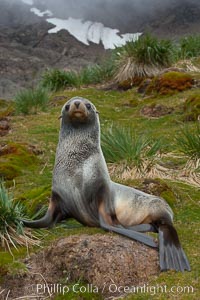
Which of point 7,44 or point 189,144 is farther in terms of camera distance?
point 7,44

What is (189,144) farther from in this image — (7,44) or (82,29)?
(82,29)

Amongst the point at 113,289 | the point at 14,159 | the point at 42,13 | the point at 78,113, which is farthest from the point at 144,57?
the point at 42,13

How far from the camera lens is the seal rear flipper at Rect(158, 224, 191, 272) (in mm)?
4926

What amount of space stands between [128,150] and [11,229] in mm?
3477

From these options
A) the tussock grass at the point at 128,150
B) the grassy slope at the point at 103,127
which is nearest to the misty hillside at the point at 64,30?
the grassy slope at the point at 103,127

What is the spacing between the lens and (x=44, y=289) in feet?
15.9

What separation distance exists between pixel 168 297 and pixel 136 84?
1184cm

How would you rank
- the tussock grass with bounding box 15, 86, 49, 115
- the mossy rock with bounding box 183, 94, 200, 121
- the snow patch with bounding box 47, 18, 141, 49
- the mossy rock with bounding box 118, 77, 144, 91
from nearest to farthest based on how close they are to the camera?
the mossy rock with bounding box 183, 94, 200, 121 → the tussock grass with bounding box 15, 86, 49, 115 → the mossy rock with bounding box 118, 77, 144, 91 → the snow patch with bounding box 47, 18, 141, 49

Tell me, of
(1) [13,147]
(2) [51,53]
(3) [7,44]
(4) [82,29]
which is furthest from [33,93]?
(4) [82,29]

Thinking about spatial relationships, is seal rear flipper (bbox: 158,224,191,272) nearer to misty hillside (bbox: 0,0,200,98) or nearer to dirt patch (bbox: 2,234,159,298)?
dirt patch (bbox: 2,234,159,298)

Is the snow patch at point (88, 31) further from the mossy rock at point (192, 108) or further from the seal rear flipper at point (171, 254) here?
the seal rear flipper at point (171, 254)

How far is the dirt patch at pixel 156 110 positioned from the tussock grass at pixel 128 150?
12.6 ft

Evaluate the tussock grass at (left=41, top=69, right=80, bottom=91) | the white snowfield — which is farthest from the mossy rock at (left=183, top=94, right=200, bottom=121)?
the white snowfield

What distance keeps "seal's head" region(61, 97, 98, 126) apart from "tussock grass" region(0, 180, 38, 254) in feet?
2.98
